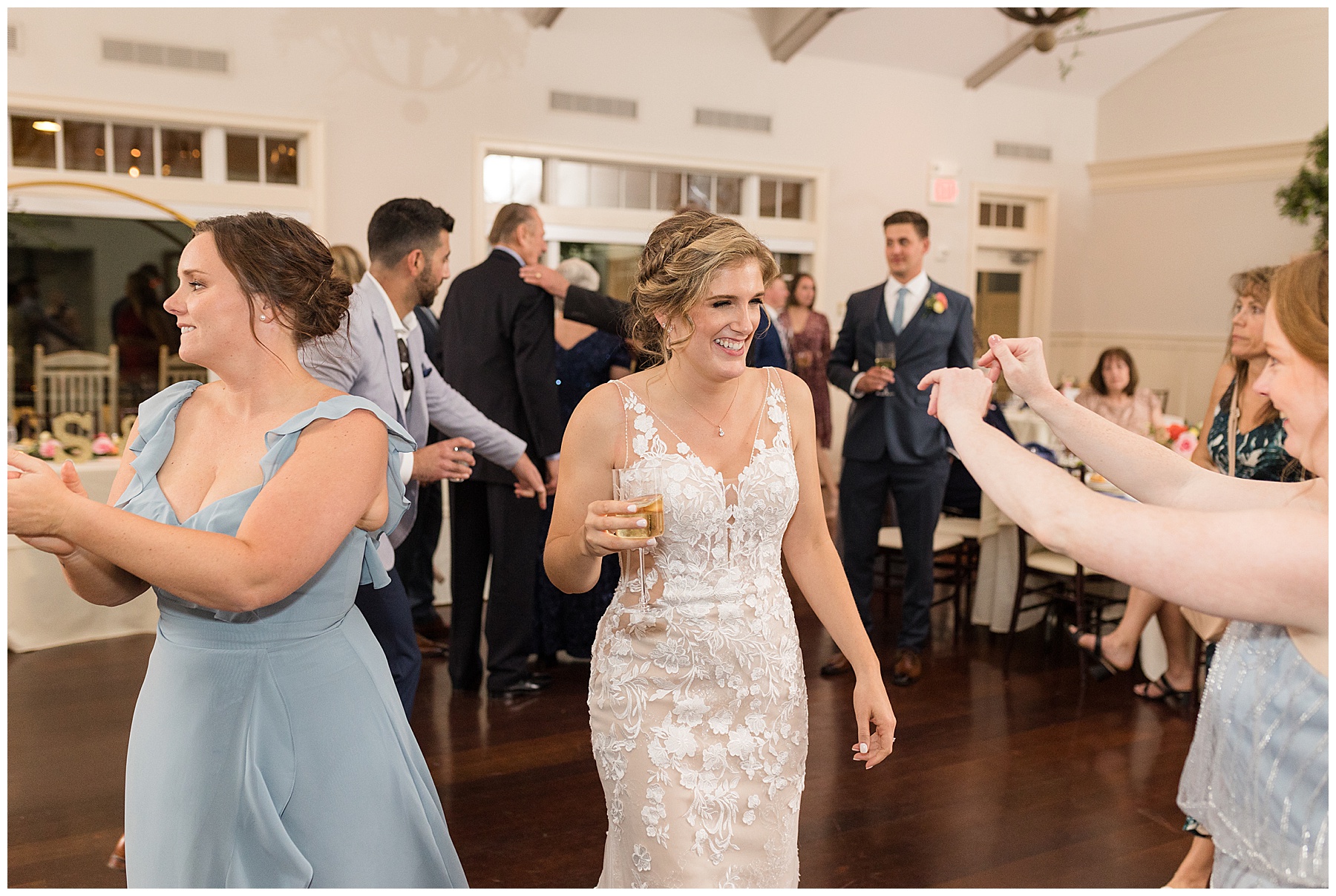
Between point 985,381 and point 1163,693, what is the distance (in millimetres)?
3366

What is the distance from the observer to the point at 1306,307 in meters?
1.16

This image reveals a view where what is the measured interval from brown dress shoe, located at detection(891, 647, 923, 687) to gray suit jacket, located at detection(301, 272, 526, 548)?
1.96 m

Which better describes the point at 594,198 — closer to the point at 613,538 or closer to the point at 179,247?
the point at 179,247

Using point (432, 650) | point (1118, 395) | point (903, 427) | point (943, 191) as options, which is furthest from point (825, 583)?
point (943, 191)

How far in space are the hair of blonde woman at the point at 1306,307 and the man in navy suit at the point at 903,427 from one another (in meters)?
3.05

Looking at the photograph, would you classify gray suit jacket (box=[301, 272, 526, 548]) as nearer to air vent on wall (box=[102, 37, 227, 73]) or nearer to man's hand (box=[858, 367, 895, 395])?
man's hand (box=[858, 367, 895, 395])

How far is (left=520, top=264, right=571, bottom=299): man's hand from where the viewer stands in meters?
3.91

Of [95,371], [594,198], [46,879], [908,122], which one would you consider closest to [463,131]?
[594,198]

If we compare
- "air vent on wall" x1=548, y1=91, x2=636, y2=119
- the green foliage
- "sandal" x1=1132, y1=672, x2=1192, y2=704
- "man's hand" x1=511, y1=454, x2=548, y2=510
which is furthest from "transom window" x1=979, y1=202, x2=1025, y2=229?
"man's hand" x1=511, y1=454, x2=548, y2=510

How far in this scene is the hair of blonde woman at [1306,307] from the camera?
3.75ft

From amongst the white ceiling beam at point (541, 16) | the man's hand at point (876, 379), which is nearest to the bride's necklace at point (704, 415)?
the man's hand at point (876, 379)

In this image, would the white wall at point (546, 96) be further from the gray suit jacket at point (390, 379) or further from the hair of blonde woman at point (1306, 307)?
the hair of blonde woman at point (1306, 307)

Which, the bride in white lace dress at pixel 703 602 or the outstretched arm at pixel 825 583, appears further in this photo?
the outstretched arm at pixel 825 583

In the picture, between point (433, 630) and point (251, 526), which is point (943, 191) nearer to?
point (433, 630)
